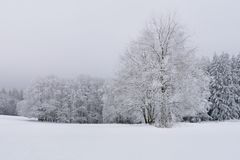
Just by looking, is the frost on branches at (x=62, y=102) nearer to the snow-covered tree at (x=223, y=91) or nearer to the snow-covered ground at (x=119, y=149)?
the snow-covered tree at (x=223, y=91)

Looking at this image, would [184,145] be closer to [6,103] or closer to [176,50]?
[176,50]

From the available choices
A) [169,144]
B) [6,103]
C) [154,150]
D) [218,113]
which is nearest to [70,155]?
[154,150]

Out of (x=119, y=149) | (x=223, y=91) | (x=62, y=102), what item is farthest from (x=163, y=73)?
(x=62, y=102)

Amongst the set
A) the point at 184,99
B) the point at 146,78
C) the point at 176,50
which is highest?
the point at 176,50

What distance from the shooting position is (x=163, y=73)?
22281 mm

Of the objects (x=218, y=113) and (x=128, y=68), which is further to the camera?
(x=218, y=113)

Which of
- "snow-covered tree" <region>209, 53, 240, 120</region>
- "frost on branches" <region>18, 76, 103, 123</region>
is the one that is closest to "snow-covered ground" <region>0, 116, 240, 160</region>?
"snow-covered tree" <region>209, 53, 240, 120</region>

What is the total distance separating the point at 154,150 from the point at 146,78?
536 inches

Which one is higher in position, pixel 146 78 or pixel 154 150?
pixel 146 78

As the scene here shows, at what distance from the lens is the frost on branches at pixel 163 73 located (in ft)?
73.9

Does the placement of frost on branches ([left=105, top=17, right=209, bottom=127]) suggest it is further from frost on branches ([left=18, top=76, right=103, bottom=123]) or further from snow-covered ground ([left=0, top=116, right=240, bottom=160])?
frost on branches ([left=18, top=76, right=103, bottom=123])

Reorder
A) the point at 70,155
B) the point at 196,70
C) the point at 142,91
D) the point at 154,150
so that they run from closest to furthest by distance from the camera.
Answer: the point at 70,155 → the point at 154,150 → the point at 196,70 → the point at 142,91

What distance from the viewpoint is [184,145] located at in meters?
11.2

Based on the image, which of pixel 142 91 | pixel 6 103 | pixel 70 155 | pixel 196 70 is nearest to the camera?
pixel 70 155
